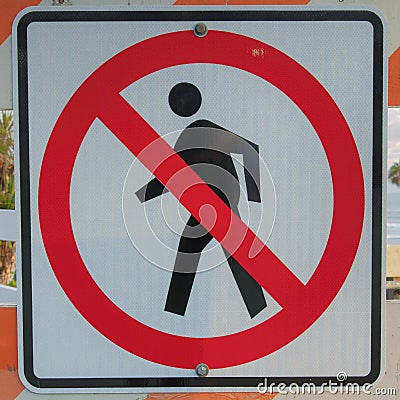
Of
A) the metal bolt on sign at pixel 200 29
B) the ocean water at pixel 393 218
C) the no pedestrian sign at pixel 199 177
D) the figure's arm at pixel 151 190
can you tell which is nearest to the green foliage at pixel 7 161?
the no pedestrian sign at pixel 199 177

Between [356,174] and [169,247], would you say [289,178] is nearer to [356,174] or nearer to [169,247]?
[356,174]

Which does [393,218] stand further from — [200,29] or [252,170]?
[200,29]

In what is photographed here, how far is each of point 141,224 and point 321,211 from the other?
0.33 metres

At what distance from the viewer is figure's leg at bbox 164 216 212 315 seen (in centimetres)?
107

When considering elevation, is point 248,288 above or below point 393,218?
below

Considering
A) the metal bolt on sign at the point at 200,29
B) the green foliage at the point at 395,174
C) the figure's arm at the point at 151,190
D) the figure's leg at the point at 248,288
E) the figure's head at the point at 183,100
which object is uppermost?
the metal bolt on sign at the point at 200,29

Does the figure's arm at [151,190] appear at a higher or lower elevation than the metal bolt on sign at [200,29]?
lower

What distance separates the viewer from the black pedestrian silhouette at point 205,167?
1071mm

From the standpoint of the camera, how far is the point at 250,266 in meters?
1.08

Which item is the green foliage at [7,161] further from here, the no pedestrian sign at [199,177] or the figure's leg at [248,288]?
the figure's leg at [248,288]

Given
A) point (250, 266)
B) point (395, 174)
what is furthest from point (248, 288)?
point (395, 174)

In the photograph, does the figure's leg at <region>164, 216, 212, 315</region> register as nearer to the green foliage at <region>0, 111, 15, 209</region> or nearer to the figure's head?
the figure's head

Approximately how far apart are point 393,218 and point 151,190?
44 centimetres

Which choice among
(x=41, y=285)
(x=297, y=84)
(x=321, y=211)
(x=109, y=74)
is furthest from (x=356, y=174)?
(x=41, y=285)
